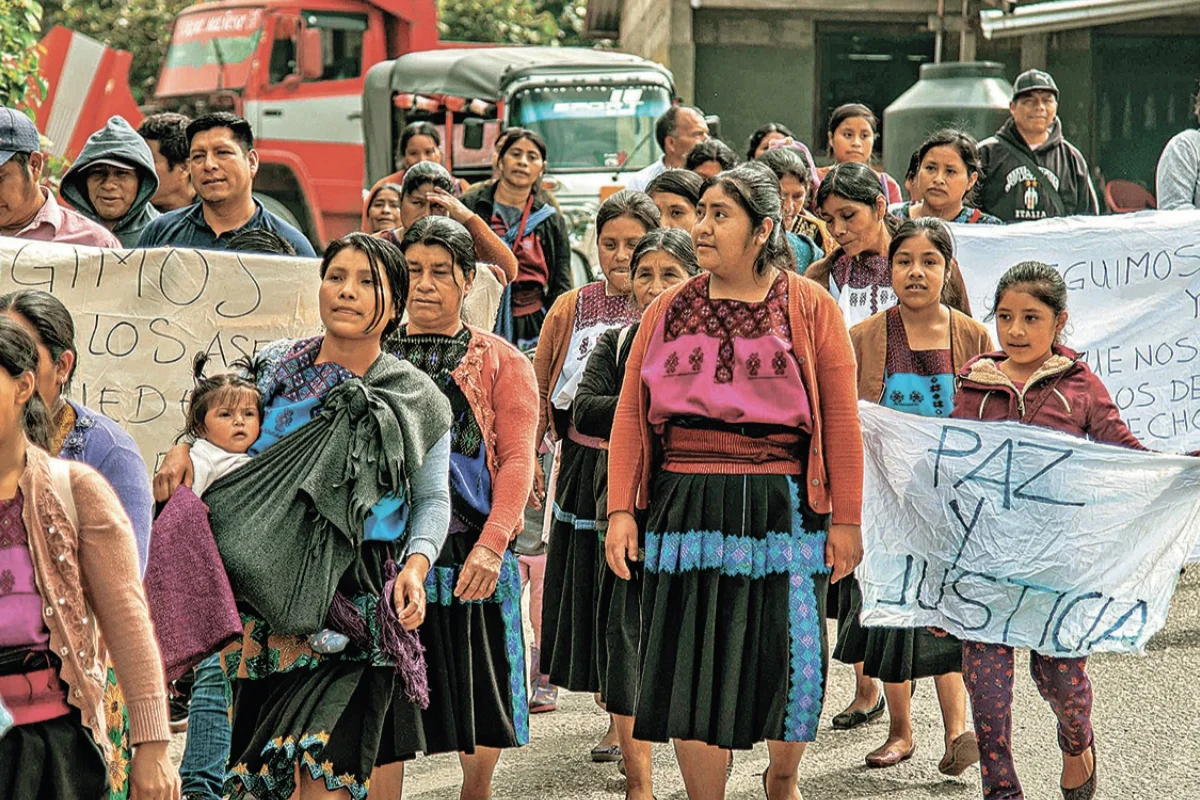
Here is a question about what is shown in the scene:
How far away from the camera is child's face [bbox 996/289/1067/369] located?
550 cm

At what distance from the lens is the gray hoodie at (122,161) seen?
7.35 m

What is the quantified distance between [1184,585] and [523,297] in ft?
11.2

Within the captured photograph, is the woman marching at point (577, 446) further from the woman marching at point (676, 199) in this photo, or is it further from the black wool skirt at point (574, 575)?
the woman marching at point (676, 199)

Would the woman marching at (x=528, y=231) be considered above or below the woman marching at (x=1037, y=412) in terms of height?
above

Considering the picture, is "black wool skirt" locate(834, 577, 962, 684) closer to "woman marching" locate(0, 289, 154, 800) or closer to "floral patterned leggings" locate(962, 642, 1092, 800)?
"floral patterned leggings" locate(962, 642, 1092, 800)

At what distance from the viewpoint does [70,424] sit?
430cm

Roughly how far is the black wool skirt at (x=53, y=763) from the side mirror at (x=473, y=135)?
1356 cm

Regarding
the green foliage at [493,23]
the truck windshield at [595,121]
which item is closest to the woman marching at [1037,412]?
the truck windshield at [595,121]

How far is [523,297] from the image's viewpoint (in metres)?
8.66

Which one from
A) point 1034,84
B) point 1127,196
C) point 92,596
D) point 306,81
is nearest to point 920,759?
point 92,596

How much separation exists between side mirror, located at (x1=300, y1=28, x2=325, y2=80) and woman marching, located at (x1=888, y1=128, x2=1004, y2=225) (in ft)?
47.3

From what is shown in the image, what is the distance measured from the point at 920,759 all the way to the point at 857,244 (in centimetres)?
A: 178

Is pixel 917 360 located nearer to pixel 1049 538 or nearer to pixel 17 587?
pixel 1049 538

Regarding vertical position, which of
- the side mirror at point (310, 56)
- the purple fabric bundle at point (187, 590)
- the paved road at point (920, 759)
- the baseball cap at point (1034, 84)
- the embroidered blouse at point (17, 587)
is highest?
the side mirror at point (310, 56)
